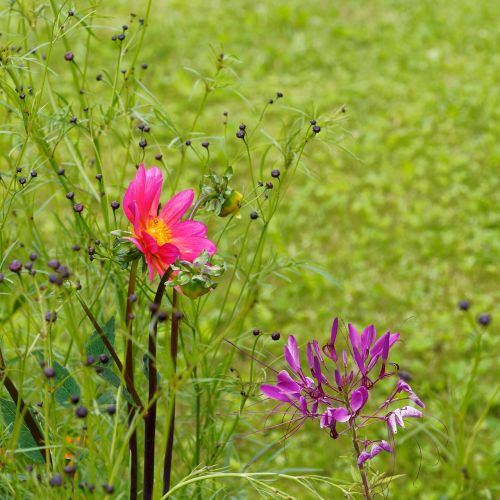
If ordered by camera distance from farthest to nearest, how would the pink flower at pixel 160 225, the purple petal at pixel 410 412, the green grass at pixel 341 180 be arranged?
the green grass at pixel 341 180 < the pink flower at pixel 160 225 < the purple petal at pixel 410 412

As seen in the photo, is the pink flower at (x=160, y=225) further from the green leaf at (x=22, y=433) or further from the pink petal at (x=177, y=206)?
the green leaf at (x=22, y=433)

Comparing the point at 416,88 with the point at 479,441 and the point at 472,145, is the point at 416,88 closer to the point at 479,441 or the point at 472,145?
the point at 472,145

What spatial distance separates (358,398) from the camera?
3.30 ft

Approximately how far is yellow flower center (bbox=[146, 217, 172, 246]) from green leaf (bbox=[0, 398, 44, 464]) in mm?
287

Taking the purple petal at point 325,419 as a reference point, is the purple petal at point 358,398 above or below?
above

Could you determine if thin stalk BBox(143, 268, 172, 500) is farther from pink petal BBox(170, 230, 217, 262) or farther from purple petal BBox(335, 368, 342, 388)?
purple petal BBox(335, 368, 342, 388)

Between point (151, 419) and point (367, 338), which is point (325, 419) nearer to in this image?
point (367, 338)

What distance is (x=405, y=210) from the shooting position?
3.40 metres

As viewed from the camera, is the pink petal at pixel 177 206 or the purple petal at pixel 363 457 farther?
the pink petal at pixel 177 206

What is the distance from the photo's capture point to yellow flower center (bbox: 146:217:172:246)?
1.13m

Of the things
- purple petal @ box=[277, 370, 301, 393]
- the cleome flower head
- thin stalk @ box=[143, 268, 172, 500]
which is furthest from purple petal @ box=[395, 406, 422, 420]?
thin stalk @ box=[143, 268, 172, 500]

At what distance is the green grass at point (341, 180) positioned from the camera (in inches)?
74.1

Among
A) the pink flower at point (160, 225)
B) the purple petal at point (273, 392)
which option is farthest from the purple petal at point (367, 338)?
the pink flower at point (160, 225)

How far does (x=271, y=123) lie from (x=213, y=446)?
9.08 feet
